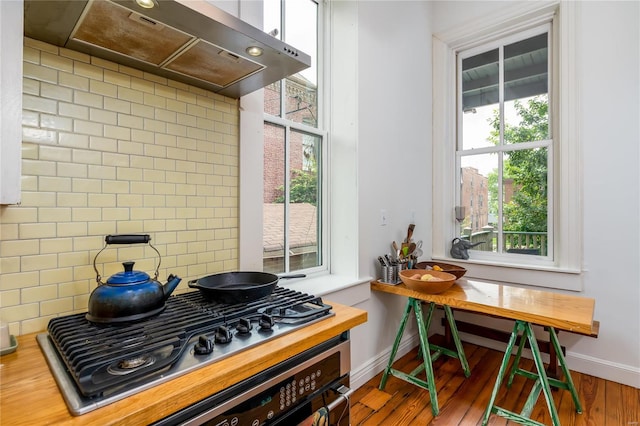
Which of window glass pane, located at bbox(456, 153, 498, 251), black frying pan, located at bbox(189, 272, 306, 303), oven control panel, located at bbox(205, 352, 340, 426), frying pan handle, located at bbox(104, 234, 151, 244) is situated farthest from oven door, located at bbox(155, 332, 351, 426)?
window glass pane, located at bbox(456, 153, 498, 251)

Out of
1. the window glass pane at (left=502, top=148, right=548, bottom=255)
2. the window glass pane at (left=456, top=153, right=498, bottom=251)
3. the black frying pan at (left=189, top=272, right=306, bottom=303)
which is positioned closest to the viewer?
the black frying pan at (left=189, top=272, right=306, bottom=303)

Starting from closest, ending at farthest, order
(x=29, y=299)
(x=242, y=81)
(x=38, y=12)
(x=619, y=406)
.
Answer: (x=38, y=12), (x=29, y=299), (x=242, y=81), (x=619, y=406)

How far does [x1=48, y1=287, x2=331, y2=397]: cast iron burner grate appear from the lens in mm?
701

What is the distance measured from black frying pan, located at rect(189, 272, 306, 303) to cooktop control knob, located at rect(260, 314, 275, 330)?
15cm

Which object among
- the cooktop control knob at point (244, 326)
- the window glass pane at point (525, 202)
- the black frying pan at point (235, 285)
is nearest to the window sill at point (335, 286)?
the black frying pan at point (235, 285)

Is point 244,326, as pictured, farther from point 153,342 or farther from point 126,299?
point 126,299

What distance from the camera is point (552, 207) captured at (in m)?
2.58

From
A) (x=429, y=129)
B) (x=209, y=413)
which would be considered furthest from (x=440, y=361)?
(x=209, y=413)

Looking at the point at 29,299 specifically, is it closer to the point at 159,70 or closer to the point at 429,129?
the point at 159,70

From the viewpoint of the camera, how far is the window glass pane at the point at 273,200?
193 centimetres

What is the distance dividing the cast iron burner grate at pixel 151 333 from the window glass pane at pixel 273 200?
702 mm

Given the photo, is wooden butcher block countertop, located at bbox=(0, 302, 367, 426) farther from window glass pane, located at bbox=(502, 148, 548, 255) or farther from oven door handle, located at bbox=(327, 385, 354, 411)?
window glass pane, located at bbox=(502, 148, 548, 255)

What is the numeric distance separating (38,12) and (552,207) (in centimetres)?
323

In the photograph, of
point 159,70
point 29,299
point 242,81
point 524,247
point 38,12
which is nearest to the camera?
point 38,12
